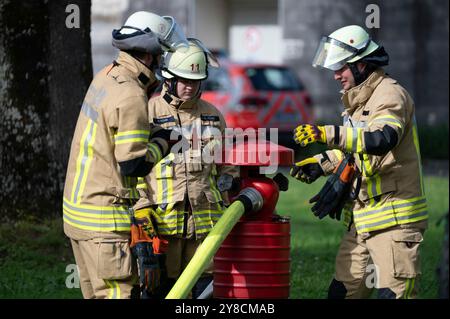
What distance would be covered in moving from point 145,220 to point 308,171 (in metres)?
1.25

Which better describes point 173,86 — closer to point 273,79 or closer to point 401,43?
point 273,79

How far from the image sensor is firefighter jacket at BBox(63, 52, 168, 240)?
6.20 meters

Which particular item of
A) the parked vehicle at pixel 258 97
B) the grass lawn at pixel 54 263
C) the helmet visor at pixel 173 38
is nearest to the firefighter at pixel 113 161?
the helmet visor at pixel 173 38

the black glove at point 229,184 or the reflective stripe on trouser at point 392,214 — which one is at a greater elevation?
the black glove at point 229,184

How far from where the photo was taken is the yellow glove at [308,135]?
21.9 feet

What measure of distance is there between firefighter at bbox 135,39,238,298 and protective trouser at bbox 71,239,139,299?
828mm

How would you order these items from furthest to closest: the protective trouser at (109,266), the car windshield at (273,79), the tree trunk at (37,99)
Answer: the car windshield at (273,79) → the tree trunk at (37,99) → the protective trouser at (109,266)

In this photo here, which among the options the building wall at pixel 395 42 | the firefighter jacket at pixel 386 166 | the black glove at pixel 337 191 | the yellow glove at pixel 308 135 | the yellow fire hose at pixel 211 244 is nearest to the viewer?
the yellow fire hose at pixel 211 244

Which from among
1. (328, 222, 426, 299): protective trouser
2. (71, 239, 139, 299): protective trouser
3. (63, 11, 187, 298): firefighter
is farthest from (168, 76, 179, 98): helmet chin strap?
(328, 222, 426, 299): protective trouser

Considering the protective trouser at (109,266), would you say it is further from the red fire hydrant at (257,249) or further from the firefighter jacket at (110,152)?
the red fire hydrant at (257,249)

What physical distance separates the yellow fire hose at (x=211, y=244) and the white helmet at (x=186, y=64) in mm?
1089

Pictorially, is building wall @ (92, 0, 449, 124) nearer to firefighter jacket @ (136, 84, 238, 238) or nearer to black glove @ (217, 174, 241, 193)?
firefighter jacket @ (136, 84, 238, 238)

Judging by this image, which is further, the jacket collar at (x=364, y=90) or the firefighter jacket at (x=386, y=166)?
the jacket collar at (x=364, y=90)
